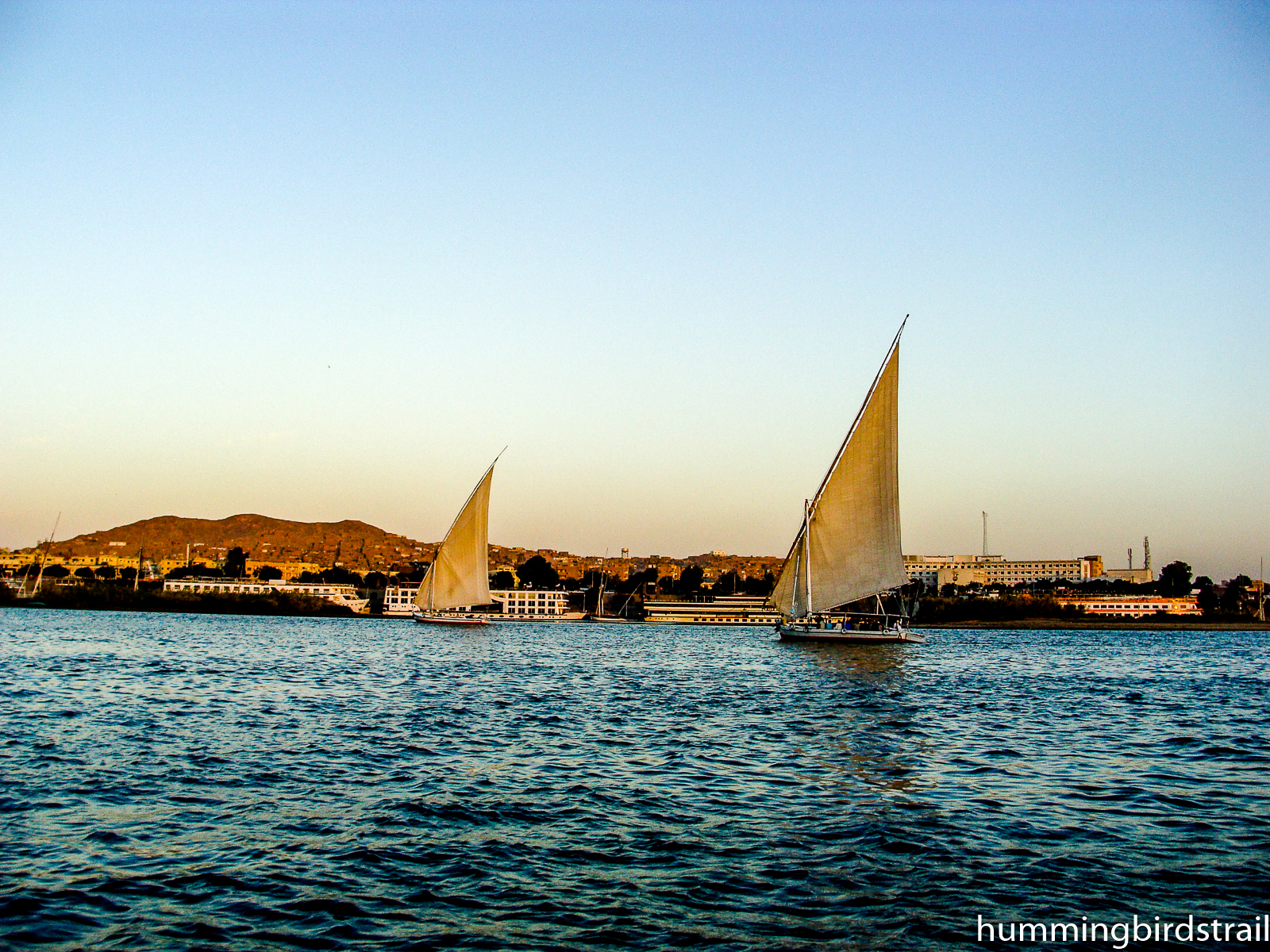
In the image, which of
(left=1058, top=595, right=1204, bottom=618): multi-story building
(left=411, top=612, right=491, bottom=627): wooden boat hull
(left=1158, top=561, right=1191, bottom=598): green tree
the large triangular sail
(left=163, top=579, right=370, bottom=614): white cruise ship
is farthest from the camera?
(left=1158, top=561, right=1191, bottom=598): green tree

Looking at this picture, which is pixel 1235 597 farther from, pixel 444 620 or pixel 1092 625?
pixel 444 620

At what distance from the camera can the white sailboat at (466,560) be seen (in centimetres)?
7906

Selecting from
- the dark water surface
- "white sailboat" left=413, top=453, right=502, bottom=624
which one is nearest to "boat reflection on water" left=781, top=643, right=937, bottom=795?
the dark water surface

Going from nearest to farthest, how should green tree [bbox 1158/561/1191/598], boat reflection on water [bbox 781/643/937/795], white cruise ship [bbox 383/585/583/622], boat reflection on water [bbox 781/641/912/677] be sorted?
1. boat reflection on water [bbox 781/643/937/795]
2. boat reflection on water [bbox 781/641/912/677]
3. white cruise ship [bbox 383/585/583/622]
4. green tree [bbox 1158/561/1191/598]

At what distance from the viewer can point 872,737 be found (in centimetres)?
1894

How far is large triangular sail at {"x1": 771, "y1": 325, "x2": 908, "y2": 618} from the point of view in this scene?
1796 inches

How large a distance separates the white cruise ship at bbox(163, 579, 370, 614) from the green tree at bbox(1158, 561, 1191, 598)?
125280 millimetres

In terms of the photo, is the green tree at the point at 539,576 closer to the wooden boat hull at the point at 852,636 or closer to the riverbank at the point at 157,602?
the riverbank at the point at 157,602

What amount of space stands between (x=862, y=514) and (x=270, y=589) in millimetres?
122943

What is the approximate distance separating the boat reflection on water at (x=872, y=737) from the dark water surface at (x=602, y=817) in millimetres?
120

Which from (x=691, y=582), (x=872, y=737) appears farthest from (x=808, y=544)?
(x=691, y=582)

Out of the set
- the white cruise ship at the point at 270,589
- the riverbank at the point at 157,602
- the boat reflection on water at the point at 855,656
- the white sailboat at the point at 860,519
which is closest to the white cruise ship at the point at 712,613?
the white cruise ship at the point at 270,589

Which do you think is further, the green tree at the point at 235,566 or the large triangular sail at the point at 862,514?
the green tree at the point at 235,566

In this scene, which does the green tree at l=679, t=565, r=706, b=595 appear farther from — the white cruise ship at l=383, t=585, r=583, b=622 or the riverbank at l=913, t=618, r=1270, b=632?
the riverbank at l=913, t=618, r=1270, b=632
